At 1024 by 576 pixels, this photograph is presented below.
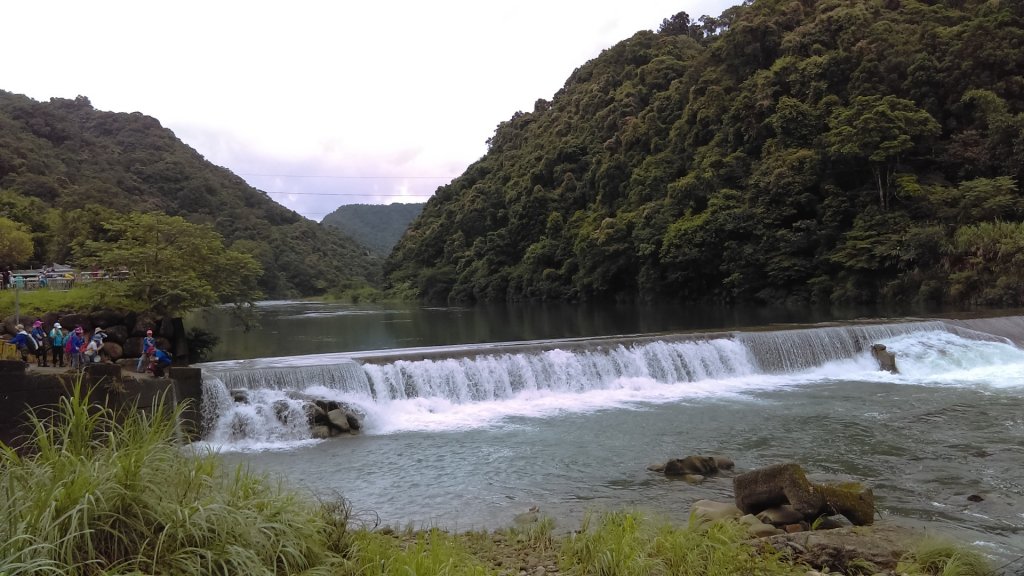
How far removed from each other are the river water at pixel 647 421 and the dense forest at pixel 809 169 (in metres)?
12.3

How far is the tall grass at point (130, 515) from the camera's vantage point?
296 centimetres

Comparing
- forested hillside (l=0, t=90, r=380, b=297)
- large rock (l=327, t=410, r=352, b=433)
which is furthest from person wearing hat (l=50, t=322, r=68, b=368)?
forested hillside (l=0, t=90, r=380, b=297)

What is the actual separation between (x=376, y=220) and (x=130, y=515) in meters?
166

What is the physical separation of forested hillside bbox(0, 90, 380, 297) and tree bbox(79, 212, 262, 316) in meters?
11.2

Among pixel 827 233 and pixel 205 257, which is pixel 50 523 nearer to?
pixel 205 257

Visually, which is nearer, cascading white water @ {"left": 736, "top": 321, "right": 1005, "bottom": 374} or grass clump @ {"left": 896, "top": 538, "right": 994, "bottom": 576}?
grass clump @ {"left": 896, "top": 538, "right": 994, "bottom": 576}

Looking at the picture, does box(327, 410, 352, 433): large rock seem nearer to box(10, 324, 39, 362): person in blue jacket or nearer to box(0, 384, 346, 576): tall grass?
box(10, 324, 39, 362): person in blue jacket

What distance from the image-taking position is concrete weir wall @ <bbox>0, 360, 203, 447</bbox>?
9633mm

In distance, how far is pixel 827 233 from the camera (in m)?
34.3

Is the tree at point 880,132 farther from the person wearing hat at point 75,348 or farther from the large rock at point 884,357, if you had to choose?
the person wearing hat at point 75,348

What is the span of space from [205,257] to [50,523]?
2019cm

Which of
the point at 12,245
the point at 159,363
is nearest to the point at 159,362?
the point at 159,363

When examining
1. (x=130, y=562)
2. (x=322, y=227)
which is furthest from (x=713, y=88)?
(x=322, y=227)

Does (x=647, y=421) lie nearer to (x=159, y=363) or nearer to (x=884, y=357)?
(x=884, y=357)
